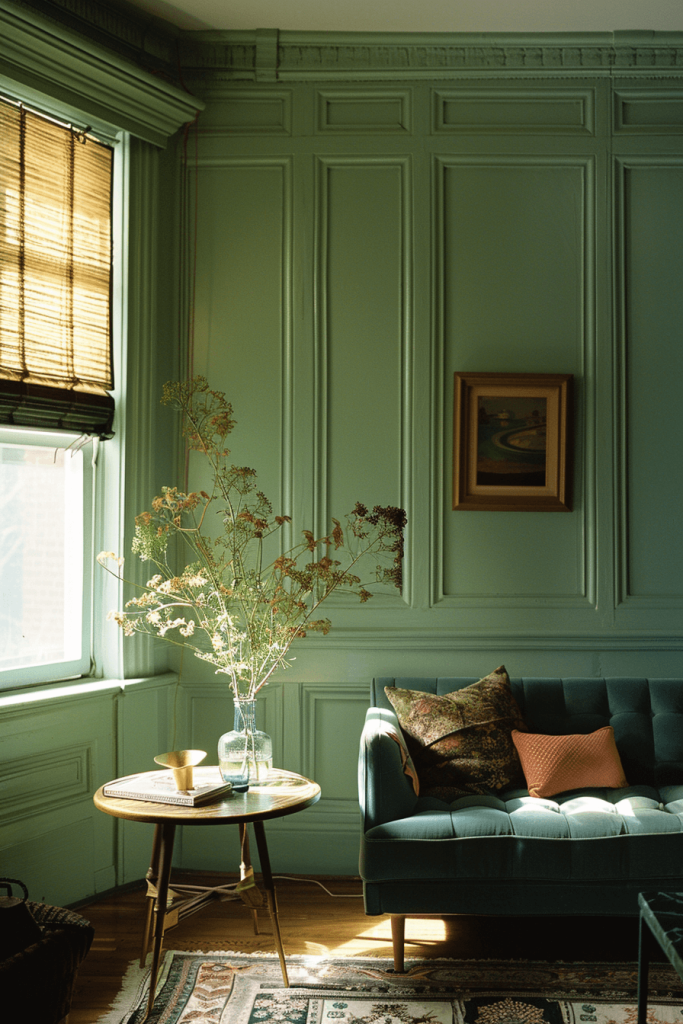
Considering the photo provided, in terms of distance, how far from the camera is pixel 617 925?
3.01m

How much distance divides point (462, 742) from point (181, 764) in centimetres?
100

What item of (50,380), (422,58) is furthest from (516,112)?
(50,380)

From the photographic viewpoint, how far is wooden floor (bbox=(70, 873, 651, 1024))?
2.77 meters

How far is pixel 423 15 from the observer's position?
3.48m

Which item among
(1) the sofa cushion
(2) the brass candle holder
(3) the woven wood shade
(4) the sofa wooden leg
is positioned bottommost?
(4) the sofa wooden leg

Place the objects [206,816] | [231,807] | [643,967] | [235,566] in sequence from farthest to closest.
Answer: [235,566]
[231,807]
[206,816]
[643,967]

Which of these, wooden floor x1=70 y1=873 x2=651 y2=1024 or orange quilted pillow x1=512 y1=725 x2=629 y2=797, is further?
orange quilted pillow x1=512 y1=725 x2=629 y2=797

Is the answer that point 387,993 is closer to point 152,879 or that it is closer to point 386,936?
point 386,936

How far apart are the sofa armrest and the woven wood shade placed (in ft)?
5.37

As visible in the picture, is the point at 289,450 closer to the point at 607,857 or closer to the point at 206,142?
the point at 206,142

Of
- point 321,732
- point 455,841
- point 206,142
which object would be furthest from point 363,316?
point 455,841

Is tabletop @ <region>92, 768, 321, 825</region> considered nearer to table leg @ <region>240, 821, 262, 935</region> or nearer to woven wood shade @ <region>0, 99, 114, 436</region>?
table leg @ <region>240, 821, 262, 935</region>

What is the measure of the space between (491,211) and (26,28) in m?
1.93

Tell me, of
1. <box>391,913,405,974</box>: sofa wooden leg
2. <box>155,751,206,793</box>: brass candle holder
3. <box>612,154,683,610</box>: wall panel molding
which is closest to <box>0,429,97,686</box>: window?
<box>155,751,206,793</box>: brass candle holder
